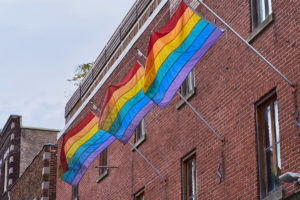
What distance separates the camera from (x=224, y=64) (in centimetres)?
2092

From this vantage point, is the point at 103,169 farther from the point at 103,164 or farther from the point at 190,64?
the point at 190,64

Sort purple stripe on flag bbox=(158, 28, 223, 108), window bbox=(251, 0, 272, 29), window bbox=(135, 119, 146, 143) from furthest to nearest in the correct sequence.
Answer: window bbox=(135, 119, 146, 143), window bbox=(251, 0, 272, 29), purple stripe on flag bbox=(158, 28, 223, 108)

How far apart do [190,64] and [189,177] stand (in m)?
4.91

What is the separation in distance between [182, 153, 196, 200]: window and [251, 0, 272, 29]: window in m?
4.42

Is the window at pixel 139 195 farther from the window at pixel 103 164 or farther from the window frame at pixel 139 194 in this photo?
the window at pixel 103 164

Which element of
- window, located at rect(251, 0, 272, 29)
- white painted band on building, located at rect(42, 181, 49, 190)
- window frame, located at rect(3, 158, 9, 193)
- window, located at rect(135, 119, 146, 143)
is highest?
window frame, located at rect(3, 158, 9, 193)

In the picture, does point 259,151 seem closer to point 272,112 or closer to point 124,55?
point 272,112

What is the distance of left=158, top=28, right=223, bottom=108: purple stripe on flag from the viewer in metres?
18.1

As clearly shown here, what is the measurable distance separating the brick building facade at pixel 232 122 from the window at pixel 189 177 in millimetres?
28

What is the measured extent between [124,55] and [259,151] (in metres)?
11.7

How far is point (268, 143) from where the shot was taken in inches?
725

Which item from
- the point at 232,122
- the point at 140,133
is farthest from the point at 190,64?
the point at 140,133

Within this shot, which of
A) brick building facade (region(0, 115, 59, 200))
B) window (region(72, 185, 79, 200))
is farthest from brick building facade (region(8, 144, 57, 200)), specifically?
brick building facade (region(0, 115, 59, 200))

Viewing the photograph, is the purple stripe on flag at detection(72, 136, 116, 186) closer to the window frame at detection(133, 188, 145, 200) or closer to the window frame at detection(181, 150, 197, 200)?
the window frame at detection(133, 188, 145, 200)
